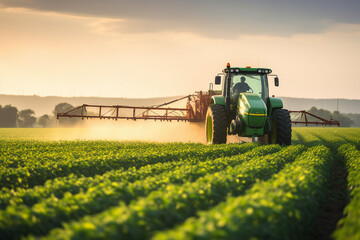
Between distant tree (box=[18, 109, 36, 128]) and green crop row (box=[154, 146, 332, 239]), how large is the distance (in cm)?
7789

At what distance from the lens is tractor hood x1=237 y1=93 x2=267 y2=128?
14.6m

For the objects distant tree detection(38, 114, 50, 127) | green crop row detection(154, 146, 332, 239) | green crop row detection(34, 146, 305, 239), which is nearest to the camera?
green crop row detection(154, 146, 332, 239)

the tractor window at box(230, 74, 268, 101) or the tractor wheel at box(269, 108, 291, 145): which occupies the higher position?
the tractor window at box(230, 74, 268, 101)

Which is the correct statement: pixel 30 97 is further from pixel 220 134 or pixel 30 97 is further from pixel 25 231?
pixel 25 231

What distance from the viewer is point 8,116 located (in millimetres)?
73688

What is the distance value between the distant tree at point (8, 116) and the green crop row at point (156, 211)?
242ft

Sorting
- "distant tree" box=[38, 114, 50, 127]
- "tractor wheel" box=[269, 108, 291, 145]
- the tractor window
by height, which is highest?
the tractor window

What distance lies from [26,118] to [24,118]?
0.41m

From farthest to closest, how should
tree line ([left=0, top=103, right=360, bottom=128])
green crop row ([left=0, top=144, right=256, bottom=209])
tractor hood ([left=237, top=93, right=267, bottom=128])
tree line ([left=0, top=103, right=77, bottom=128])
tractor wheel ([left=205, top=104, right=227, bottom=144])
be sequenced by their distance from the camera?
tree line ([left=0, top=103, right=77, bottom=128]), tree line ([left=0, top=103, right=360, bottom=128]), tractor wheel ([left=205, top=104, right=227, bottom=144]), tractor hood ([left=237, top=93, right=267, bottom=128]), green crop row ([left=0, top=144, right=256, bottom=209])

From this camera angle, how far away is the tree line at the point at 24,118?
73.2m

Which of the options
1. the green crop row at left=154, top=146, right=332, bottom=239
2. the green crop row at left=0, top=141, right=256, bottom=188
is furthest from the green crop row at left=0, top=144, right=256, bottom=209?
the green crop row at left=154, top=146, right=332, bottom=239

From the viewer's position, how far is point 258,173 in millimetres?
8438

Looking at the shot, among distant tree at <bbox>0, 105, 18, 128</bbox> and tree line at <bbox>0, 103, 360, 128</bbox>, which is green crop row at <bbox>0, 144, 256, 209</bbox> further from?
distant tree at <bbox>0, 105, 18, 128</bbox>

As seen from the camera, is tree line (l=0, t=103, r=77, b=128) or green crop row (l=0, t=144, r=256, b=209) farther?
tree line (l=0, t=103, r=77, b=128)
